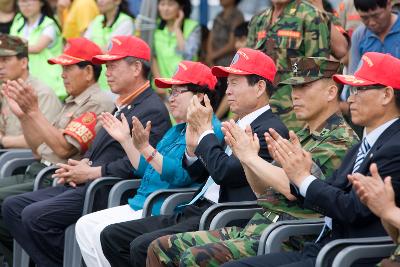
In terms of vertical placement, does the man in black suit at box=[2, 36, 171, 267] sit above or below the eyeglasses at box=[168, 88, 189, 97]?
Result: below

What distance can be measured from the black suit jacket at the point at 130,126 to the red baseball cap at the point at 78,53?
0.81m

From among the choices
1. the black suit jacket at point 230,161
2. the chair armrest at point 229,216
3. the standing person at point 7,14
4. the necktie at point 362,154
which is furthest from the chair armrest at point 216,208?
the standing person at point 7,14

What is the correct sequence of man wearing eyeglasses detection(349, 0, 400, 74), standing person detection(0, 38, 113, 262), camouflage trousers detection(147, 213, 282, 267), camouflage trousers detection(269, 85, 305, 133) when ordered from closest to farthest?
1. camouflage trousers detection(147, 213, 282, 267)
2. man wearing eyeglasses detection(349, 0, 400, 74)
3. camouflage trousers detection(269, 85, 305, 133)
4. standing person detection(0, 38, 113, 262)

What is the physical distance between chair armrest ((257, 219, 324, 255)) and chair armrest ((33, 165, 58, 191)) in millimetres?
2773

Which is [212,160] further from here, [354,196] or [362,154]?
[354,196]

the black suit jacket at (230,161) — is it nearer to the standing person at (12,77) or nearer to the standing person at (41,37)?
the standing person at (12,77)

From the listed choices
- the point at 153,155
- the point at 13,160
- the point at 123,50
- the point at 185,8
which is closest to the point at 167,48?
the point at 185,8

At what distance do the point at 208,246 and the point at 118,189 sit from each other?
5.37ft

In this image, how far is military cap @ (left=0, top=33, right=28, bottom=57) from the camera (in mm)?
9156

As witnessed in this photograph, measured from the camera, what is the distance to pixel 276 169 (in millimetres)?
5922

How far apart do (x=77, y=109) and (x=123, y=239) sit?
1.84m

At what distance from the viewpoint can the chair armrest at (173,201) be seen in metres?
6.93

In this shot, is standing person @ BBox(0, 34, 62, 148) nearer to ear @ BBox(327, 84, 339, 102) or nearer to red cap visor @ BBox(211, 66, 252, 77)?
red cap visor @ BBox(211, 66, 252, 77)

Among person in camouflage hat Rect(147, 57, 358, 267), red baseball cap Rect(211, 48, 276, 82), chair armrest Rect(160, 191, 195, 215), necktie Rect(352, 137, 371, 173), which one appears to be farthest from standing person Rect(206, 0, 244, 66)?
necktie Rect(352, 137, 371, 173)
